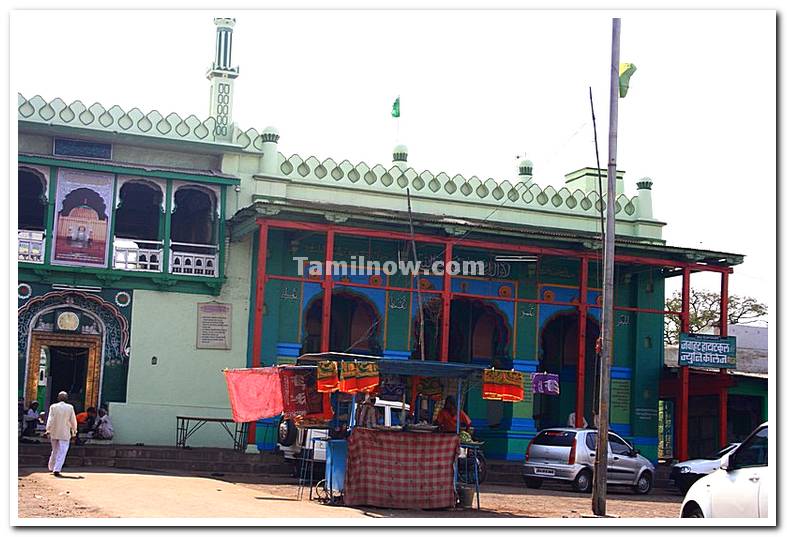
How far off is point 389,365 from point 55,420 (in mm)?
5349

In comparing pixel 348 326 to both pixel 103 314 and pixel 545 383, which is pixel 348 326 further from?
pixel 103 314

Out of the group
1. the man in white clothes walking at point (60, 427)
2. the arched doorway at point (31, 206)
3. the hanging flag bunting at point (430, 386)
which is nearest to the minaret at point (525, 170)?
the arched doorway at point (31, 206)

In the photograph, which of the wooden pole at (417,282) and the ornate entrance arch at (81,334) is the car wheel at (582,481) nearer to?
the wooden pole at (417,282)

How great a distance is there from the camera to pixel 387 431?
1553 centimetres

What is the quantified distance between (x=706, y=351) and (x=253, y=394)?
1233cm

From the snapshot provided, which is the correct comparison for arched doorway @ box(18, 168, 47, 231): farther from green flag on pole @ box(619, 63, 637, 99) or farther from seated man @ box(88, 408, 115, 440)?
green flag on pole @ box(619, 63, 637, 99)

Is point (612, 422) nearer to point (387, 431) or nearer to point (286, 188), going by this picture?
point (286, 188)

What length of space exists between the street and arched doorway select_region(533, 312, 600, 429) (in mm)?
7732

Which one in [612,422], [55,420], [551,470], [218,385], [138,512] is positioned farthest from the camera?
[612,422]

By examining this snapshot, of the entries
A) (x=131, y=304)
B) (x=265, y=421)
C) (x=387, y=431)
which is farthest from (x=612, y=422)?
(x=387, y=431)

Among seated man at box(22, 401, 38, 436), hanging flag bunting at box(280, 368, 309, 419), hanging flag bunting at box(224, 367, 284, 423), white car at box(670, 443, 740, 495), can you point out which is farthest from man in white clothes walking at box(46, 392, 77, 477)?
white car at box(670, 443, 740, 495)

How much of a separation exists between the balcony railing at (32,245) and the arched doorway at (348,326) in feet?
19.2

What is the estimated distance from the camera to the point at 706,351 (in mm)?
26812

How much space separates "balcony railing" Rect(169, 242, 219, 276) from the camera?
25.2 metres
